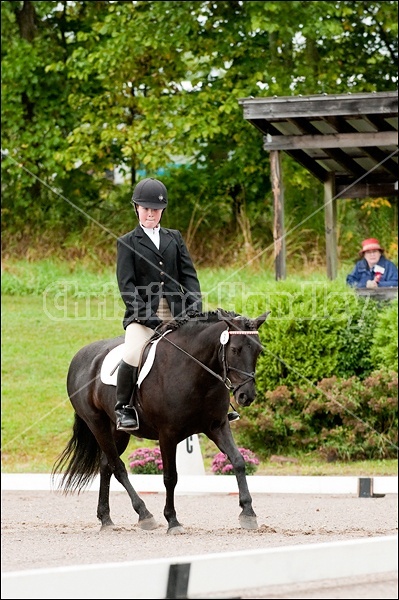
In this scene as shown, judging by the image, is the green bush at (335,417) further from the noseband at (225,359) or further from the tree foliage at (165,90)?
the tree foliage at (165,90)

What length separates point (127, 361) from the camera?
→ 884 cm

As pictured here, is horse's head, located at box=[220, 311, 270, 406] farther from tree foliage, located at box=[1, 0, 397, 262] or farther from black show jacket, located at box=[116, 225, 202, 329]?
tree foliage, located at box=[1, 0, 397, 262]

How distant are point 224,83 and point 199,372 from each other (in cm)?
1508

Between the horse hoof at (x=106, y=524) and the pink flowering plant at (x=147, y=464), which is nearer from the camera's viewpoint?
the horse hoof at (x=106, y=524)

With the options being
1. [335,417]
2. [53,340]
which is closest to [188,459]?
[335,417]

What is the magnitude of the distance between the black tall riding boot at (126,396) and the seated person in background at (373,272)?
647 centimetres

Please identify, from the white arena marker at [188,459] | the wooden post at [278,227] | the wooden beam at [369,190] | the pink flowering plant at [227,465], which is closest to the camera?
the white arena marker at [188,459]

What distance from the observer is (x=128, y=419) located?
8.82m

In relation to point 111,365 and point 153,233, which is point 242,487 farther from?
point 153,233

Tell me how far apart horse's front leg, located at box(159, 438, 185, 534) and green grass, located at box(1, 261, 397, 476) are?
4705 millimetres

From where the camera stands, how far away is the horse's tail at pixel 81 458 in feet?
33.3

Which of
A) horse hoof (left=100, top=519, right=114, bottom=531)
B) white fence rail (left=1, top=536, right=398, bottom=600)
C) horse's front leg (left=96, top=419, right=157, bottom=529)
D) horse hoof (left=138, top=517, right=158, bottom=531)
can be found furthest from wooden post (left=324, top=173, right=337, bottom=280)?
white fence rail (left=1, top=536, right=398, bottom=600)

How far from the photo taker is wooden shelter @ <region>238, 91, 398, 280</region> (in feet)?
49.0

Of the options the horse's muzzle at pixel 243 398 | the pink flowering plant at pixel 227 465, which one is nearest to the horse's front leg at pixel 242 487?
the horse's muzzle at pixel 243 398
